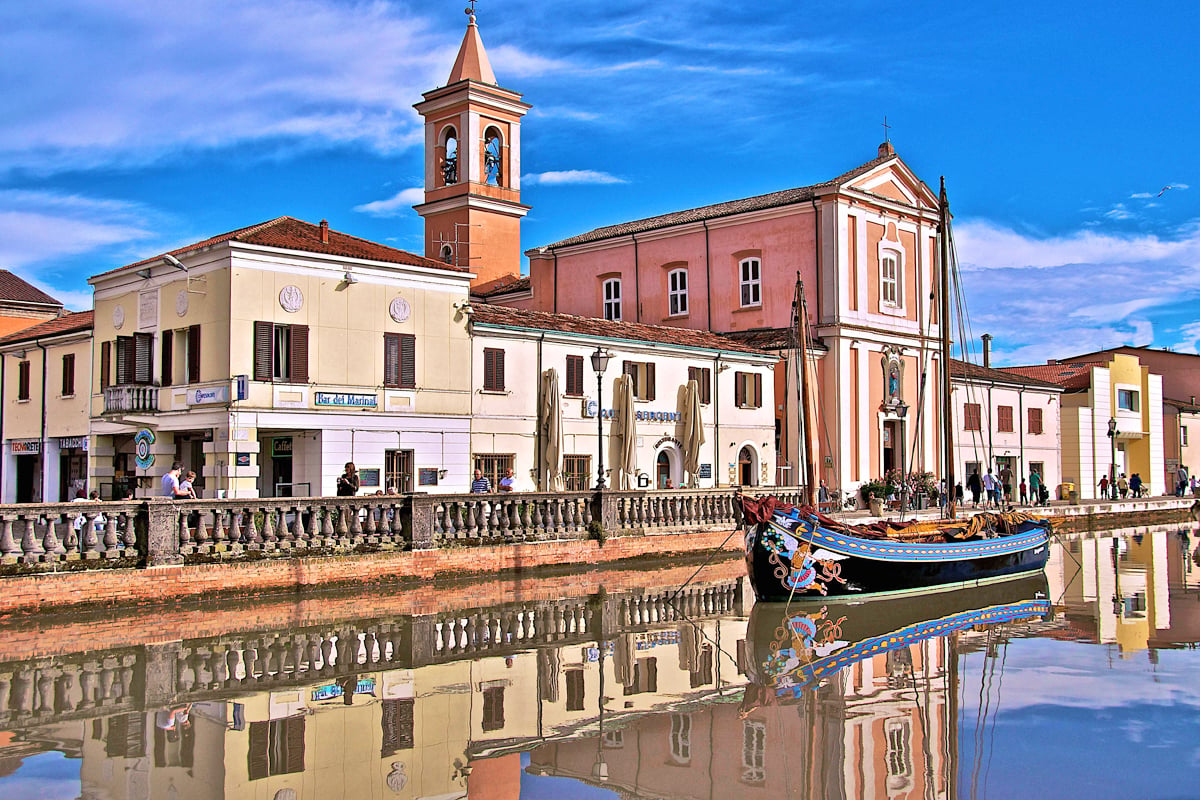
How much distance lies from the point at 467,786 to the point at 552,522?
1532 centimetres

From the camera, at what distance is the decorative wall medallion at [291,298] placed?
26.5 m

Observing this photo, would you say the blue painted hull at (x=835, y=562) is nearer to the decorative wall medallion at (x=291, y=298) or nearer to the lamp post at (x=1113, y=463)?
the decorative wall medallion at (x=291, y=298)

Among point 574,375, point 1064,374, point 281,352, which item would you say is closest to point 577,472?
point 574,375

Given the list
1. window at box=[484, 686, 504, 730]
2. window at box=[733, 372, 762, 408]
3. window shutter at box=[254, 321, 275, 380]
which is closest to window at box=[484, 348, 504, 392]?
window shutter at box=[254, 321, 275, 380]

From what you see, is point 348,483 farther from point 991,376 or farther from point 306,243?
point 991,376

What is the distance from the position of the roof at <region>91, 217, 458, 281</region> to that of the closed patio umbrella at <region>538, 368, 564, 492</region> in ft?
13.7

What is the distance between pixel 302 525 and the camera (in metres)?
20.3

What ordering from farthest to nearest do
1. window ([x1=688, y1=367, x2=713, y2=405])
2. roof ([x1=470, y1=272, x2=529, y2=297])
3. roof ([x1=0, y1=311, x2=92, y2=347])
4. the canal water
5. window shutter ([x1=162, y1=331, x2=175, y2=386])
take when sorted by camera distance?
roof ([x1=470, y1=272, x2=529, y2=297]) → window ([x1=688, y1=367, x2=713, y2=405]) → roof ([x1=0, y1=311, x2=92, y2=347]) → window shutter ([x1=162, y1=331, x2=175, y2=386]) → the canal water

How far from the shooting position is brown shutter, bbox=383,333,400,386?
92.1 ft

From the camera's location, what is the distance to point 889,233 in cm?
4419

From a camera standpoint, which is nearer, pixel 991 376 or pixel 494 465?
pixel 494 465

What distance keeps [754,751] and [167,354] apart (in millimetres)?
21580

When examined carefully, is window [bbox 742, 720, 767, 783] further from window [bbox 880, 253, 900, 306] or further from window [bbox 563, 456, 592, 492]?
window [bbox 880, 253, 900, 306]

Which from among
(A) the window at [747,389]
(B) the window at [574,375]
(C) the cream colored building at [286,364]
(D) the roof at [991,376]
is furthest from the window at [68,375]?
(D) the roof at [991,376]
